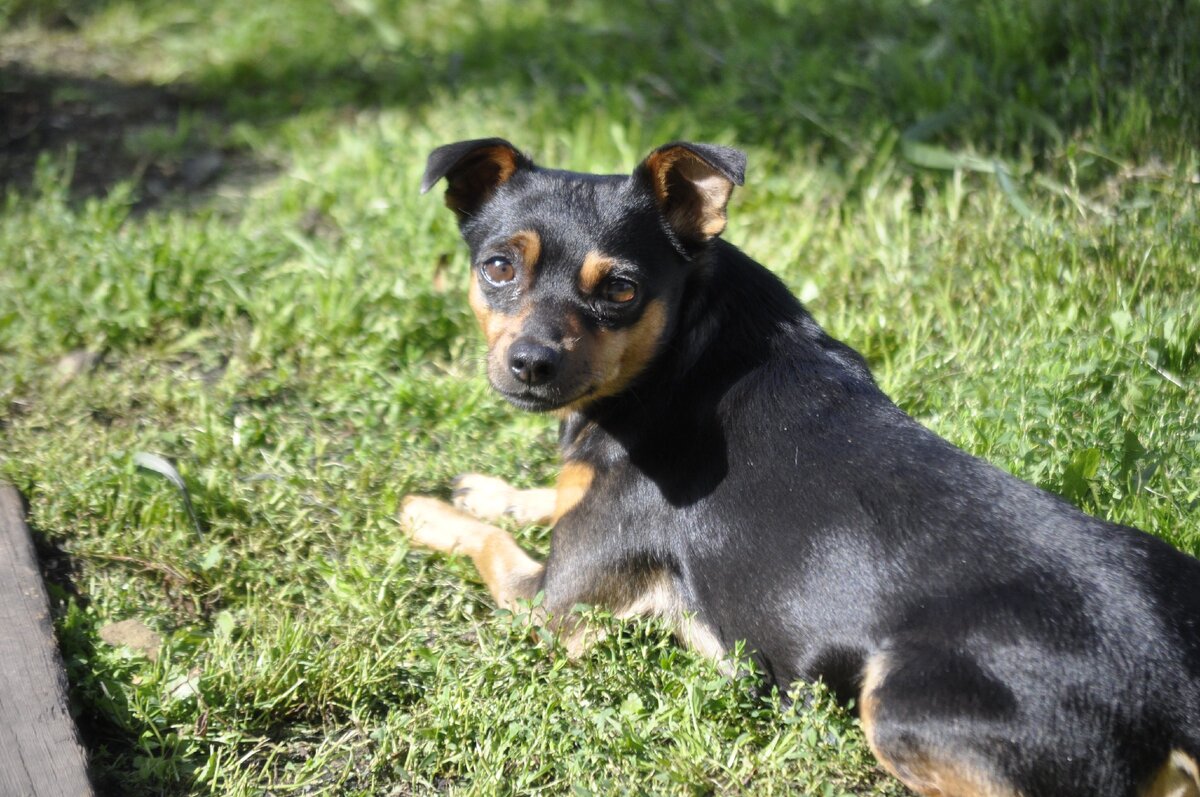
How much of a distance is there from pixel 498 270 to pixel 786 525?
1390 millimetres

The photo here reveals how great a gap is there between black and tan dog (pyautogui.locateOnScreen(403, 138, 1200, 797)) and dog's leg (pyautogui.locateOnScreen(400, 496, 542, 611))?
0.01m

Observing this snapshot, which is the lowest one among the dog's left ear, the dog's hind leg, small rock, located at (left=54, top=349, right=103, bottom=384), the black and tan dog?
small rock, located at (left=54, top=349, right=103, bottom=384)

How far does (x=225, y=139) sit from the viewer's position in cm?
809

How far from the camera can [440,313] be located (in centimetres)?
612

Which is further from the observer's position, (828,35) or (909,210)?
(828,35)

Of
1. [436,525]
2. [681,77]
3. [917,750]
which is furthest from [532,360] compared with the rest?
[681,77]

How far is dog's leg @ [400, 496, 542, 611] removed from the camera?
4.45 m

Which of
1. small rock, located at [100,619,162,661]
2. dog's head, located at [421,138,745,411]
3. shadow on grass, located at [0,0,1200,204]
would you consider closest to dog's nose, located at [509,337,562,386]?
dog's head, located at [421,138,745,411]

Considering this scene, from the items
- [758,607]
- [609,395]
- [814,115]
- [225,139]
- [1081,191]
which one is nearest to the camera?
[758,607]

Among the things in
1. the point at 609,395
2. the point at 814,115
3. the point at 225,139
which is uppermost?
the point at 609,395

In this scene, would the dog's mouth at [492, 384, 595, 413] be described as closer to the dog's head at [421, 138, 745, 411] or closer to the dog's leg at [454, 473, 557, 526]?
the dog's head at [421, 138, 745, 411]

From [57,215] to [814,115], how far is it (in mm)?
4419

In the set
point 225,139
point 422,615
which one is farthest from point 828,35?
point 422,615

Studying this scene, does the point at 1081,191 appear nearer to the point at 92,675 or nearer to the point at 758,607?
the point at 758,607
